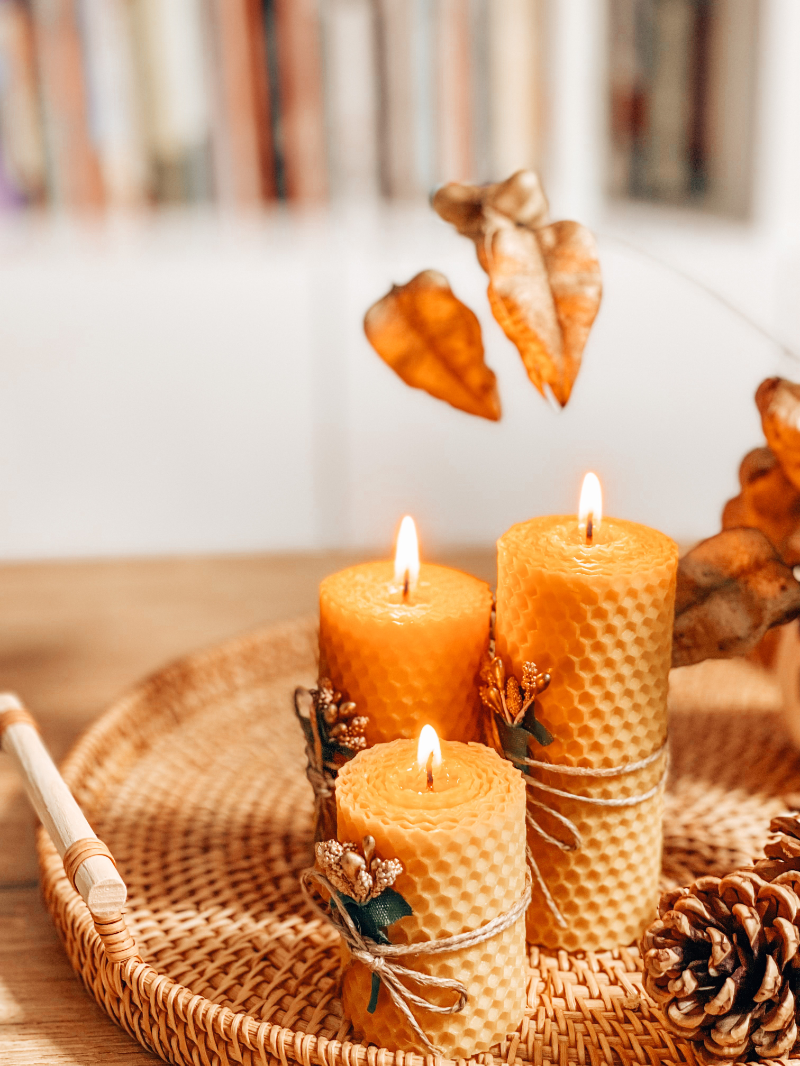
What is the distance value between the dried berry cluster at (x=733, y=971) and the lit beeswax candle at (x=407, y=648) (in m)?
0.15

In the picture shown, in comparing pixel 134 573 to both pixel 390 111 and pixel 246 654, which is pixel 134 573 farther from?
pixel 390 111

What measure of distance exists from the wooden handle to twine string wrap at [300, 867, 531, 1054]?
0.10 metres

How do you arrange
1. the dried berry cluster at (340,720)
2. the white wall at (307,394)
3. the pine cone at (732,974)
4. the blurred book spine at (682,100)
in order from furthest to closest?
the white wall at (307,394) < the blurred book spine at (682,100) < the dried berry cluster at (340,720) < the pine cone at (732,974)

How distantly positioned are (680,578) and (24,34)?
1.36 metres

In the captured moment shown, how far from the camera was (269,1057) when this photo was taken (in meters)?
0.42

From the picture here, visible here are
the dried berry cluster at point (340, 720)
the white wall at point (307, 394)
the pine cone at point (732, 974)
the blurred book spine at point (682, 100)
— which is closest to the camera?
the pine cone at point (732, 974)

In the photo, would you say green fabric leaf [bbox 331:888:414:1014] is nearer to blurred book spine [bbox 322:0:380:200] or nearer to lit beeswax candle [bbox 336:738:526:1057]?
lit beeswax candle [bbox 336:738:526:1057]

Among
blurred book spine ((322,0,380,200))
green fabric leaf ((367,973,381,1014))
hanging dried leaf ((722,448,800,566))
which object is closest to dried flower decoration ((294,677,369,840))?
green fabric leaf ((367,973,381,1014))

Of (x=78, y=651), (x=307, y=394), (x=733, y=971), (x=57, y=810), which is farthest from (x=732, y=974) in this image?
(x=307, y=394)

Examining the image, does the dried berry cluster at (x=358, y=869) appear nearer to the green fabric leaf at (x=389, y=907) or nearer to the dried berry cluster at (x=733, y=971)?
the green fabric leaf at (x=389, y=907)

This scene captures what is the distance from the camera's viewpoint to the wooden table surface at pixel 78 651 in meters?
0.50

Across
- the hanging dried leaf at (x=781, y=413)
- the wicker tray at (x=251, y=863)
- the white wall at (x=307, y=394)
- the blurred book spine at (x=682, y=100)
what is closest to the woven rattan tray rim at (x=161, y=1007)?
the wicker tray at (x=251, y=863)

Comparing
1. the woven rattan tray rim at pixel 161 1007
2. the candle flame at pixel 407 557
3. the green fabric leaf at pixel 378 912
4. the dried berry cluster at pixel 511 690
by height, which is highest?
the candle flame at pixel 407 557

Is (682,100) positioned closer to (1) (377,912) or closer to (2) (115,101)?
(2) (115,101)
